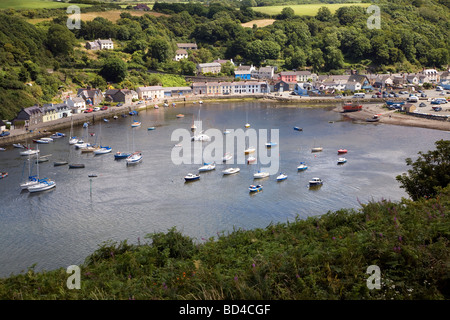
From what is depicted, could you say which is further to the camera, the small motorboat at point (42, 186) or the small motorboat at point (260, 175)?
the small motorboat at point (260, 175)

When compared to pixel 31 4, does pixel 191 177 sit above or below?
below

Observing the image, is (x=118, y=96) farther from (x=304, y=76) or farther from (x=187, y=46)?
(x=304, y=76)

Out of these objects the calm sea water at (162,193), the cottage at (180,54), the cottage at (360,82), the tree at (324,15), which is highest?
the tree at (324,15)

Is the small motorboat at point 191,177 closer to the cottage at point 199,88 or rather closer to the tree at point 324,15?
the cottage at point 199,88

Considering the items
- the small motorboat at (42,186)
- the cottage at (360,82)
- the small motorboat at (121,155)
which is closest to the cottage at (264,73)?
the cottage at (360,82)

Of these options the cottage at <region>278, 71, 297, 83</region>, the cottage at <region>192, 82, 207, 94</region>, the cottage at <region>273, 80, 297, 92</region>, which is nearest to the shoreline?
the cottage at <region>192, 82, 207, 94</region>

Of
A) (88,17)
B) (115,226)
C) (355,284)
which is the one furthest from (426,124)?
(88,17)

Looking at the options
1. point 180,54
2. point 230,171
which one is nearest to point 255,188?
point 230,171
